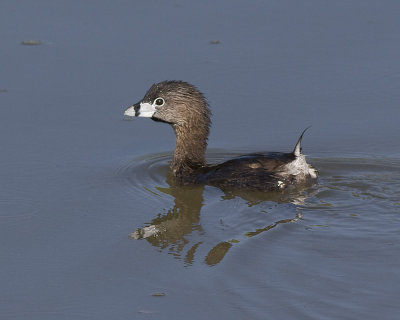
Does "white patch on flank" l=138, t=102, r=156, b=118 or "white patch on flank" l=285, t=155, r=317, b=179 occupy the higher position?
"white patch on flank" l=138, t=102, r=156, b=118

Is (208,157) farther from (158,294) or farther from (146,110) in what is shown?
(158,294)

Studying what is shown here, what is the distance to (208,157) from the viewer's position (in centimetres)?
996

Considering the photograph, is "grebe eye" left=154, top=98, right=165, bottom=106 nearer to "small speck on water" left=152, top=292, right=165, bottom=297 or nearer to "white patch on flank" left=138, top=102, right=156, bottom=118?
"white patch on flank" left=138, top=102, right=156, bottom=118

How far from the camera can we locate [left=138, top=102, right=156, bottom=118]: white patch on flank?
980 cm

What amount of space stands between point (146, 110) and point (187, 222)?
79.2 inches

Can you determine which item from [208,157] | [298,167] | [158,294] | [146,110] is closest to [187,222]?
[298,167]

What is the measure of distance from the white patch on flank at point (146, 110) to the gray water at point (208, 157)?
31cm

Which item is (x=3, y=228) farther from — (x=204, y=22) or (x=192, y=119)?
(x=204, y=22)

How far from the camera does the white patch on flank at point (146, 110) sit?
386 inches

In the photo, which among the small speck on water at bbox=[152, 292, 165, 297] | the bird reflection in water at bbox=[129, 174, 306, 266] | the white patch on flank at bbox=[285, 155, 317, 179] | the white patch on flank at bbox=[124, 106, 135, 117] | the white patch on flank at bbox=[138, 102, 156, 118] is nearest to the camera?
the small speck on water at bbox=[152, 292, 165, 297]

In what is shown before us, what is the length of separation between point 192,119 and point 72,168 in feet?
4.56

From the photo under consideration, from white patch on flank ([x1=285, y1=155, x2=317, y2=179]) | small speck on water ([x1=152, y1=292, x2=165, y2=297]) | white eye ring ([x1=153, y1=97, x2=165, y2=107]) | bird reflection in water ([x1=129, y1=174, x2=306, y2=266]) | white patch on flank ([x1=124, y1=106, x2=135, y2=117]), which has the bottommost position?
small speck on water ([x1=152, y1=292, x2=165, y2=297])

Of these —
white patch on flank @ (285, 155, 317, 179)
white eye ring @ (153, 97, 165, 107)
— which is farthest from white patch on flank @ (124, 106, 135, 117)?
white patch on flank @ (285, 155, 317, 179)

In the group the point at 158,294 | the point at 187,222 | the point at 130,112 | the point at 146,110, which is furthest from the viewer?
the point at 146,110
